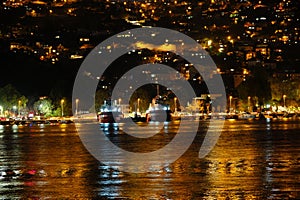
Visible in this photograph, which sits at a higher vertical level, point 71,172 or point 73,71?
point 73,71

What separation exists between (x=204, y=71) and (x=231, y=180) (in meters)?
167

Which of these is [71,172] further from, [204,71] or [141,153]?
[204,71]

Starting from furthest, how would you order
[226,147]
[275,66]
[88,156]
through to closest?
[275,66]
[226,147]
[88,156]

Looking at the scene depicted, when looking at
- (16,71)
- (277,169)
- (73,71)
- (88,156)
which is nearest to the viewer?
(277,169)

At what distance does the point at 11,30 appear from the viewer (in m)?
184

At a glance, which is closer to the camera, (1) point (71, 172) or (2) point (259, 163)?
(1) point (71, 172)

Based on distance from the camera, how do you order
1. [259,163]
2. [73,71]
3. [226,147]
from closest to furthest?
[259,163], [226,147], [73,71]

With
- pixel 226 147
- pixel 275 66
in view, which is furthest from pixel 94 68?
pixel 226 147

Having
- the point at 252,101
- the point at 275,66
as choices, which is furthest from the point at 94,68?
the point at 275,66

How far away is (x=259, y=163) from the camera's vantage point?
22484 mm

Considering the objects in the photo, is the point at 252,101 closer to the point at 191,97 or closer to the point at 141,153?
the point at 191,97

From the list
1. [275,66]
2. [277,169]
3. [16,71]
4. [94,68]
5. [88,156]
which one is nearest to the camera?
[277,169]

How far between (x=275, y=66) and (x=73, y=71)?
226 feet

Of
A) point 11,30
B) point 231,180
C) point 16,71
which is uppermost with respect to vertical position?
point 11,30
